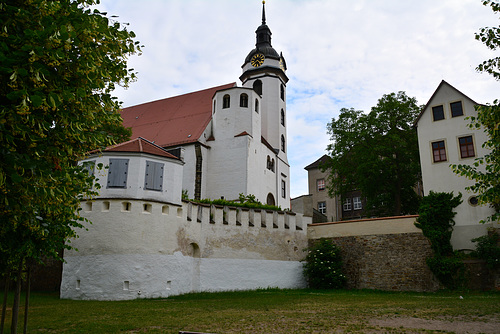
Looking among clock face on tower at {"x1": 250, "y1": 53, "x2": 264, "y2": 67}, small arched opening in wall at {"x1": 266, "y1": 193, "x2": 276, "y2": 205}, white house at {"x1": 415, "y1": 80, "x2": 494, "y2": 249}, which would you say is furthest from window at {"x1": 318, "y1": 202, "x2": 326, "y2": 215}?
white house at {"x1": 415, "y1": 80, "x2": 494, "y2": 249}

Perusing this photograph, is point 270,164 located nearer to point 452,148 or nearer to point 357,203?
point 357,203

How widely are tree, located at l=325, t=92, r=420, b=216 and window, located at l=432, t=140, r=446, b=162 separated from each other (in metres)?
3.75

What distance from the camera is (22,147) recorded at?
21.4 feet

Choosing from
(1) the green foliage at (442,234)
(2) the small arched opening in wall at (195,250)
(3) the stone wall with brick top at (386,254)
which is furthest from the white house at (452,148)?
(2) the small arched opening in wall at (195,250)

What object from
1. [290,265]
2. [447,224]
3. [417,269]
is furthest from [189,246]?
[447,224]

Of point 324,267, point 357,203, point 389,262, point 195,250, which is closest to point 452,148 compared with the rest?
point 389,262

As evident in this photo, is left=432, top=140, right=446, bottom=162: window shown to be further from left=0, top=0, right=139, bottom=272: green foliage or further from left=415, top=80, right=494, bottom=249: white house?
left=0, top=0, right=139, bottom=272: green foliage

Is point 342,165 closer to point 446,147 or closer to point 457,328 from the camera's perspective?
point 446,147

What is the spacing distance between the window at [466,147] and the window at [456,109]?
4.93ft

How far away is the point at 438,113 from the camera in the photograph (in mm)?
24828

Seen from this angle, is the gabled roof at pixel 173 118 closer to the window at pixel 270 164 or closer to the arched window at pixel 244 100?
the arched window at pixel 244 100

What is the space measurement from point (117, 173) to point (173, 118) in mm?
18379

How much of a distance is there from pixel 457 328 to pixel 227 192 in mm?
23858

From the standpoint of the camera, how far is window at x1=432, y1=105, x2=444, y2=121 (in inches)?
973
